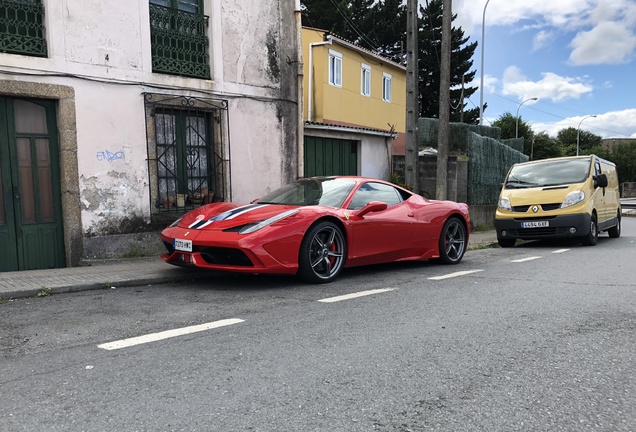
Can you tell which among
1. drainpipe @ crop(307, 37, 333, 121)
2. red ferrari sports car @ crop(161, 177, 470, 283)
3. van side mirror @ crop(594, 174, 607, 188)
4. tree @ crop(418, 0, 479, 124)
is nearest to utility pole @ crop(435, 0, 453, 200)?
van side mirror @ crop(594, 174, 607, 188)

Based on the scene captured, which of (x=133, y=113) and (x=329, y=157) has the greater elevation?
(x=133, y=113)

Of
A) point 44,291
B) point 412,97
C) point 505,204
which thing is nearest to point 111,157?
point 44,291

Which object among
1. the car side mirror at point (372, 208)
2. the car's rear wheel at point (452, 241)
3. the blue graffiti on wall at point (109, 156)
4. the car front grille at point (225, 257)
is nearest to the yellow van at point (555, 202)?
the car's rear wheel at point (452, 241)

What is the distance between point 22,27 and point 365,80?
1867 centimetres

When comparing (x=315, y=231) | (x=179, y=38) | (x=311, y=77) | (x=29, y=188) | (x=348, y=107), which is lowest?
(x=315, y=231)

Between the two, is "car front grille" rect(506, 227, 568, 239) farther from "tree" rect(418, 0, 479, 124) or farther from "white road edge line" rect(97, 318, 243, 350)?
"tree" rect(418, 0, 479, 124)

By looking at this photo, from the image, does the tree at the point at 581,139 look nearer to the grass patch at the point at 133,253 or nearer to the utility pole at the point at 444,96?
the utility pole at the point at 444,96

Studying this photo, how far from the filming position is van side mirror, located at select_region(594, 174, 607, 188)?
10948mm

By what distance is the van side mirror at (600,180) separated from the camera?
35.9ft

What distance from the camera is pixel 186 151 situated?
959 centimetres

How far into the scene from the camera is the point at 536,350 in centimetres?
367

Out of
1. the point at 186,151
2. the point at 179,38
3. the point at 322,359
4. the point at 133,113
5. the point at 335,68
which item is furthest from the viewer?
the point at 335,68

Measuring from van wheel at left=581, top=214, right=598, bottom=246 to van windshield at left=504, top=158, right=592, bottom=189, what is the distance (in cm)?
86

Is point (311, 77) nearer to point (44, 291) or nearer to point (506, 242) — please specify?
point (506, 242)
